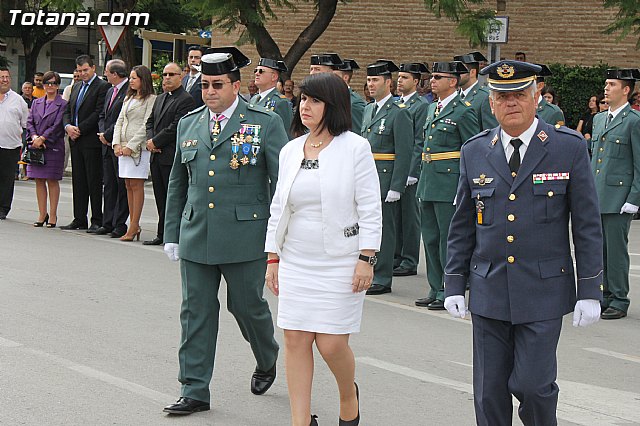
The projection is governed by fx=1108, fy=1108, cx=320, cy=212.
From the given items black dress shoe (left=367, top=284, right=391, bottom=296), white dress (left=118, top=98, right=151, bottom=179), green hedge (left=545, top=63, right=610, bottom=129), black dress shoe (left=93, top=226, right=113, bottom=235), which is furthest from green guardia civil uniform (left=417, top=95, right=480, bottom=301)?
green hedge (left=545, top=63, right=610, bottom=129)

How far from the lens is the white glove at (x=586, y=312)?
4.90 metres

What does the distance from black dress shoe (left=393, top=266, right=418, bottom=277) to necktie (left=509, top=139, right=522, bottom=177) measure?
23.0 feet

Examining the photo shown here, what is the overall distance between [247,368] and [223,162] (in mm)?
1652

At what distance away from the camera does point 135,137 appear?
1353 cm

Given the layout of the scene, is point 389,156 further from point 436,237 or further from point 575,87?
point 575,87

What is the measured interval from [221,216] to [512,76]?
2138 mm

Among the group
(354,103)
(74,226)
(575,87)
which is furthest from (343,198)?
(575,87)

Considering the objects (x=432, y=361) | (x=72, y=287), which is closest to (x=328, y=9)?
(x=72, y=287)

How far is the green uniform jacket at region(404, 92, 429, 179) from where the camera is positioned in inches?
450

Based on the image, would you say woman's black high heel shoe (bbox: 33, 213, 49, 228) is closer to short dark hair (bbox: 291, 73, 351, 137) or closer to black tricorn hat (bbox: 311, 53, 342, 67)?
black tricorn hat (bbox: 311, 53, 342, 67)

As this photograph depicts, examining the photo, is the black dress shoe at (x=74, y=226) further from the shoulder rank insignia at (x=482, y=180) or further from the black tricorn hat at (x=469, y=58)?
the shoulder rank insignia at (x=482, y=180)

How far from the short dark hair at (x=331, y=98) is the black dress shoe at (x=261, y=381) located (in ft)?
6.11

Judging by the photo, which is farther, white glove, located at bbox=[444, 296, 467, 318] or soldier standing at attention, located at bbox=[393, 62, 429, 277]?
soldier standing at attention, located at bbox=[393, 62, 429, 277]

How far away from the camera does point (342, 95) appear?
557 centimetres
